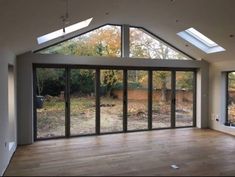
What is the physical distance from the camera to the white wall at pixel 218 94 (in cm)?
705

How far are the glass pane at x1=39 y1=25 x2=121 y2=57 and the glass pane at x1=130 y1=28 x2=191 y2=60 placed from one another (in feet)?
1.52

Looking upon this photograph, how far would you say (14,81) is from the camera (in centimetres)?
539

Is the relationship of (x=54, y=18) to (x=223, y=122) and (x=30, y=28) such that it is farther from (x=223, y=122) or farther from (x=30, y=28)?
(x=223, y=122)

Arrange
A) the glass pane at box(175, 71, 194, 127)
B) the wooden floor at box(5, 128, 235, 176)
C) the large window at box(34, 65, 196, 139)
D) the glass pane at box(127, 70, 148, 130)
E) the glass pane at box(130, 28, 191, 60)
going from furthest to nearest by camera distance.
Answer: the glass pane at box(175, 71, 194, 127), the glass pane at box(127, 70, 148, 130), the glass pane at box(130, 28, 191, 60), the large window at box(34, 65, 196, 139), the wooden floor at box(5, 128, 235, 176)

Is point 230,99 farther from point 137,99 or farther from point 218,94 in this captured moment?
point 137,99

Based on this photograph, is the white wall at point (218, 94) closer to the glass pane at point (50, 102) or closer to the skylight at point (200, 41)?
the skylight at point (200, 41)

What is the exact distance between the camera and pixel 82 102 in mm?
6496

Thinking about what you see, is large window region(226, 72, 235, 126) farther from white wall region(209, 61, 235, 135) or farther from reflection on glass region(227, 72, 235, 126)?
white wall region(209, 61, 235, 135)

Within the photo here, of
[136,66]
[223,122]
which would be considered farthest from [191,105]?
[136,66]

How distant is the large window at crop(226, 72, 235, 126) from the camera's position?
7.06 metres

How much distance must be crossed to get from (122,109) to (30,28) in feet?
12.6

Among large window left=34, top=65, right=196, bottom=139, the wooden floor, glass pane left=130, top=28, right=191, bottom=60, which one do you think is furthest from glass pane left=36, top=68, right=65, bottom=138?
glass pane left=130, top=28, right=191, bottom=60

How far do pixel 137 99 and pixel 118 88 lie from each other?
0.71 metres

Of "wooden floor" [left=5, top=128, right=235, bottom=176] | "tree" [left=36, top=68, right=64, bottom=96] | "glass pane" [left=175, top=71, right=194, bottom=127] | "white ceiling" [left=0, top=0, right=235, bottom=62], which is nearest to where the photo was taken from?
"white ceiling" [left=0, top=0, right=235, bottom=62]
